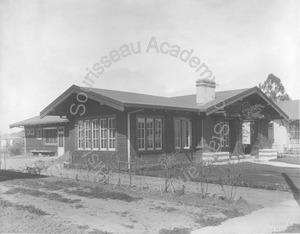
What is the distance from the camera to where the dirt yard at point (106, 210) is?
22.0 ft

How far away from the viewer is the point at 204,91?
20969mm

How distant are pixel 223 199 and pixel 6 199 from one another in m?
5.55

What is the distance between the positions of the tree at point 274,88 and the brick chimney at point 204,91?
47040 millimetres

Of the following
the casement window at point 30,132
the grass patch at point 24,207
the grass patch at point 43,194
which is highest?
the casement window at point 30,132

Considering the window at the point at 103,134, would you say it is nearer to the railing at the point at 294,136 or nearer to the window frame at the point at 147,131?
the window frame at the point at 147,131

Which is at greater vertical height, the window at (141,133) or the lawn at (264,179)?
the window at (141,133)

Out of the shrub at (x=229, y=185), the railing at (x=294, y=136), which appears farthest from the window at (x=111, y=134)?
the railing at (x=294, y=136)

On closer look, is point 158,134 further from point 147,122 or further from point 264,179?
point 264,179

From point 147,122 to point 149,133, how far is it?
1.72 feet

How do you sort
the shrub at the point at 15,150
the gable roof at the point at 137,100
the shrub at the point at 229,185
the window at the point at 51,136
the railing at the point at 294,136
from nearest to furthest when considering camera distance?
1. the shrub at the point at 229,185
2. the gable roof at the point at 137,100
3. the window at the point at 51,136
4. the railing at the point at 294,136
5. the shrub at the point at 15,150

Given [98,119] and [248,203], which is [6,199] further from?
[98,119]

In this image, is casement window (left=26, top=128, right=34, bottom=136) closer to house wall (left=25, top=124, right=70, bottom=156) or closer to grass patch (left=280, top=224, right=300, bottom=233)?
house wall (left=25, top=124, right=70, bottom=156)

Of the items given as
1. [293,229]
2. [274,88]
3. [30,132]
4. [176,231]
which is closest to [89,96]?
[176,231]

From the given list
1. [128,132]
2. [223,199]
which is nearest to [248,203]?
[223,199]
